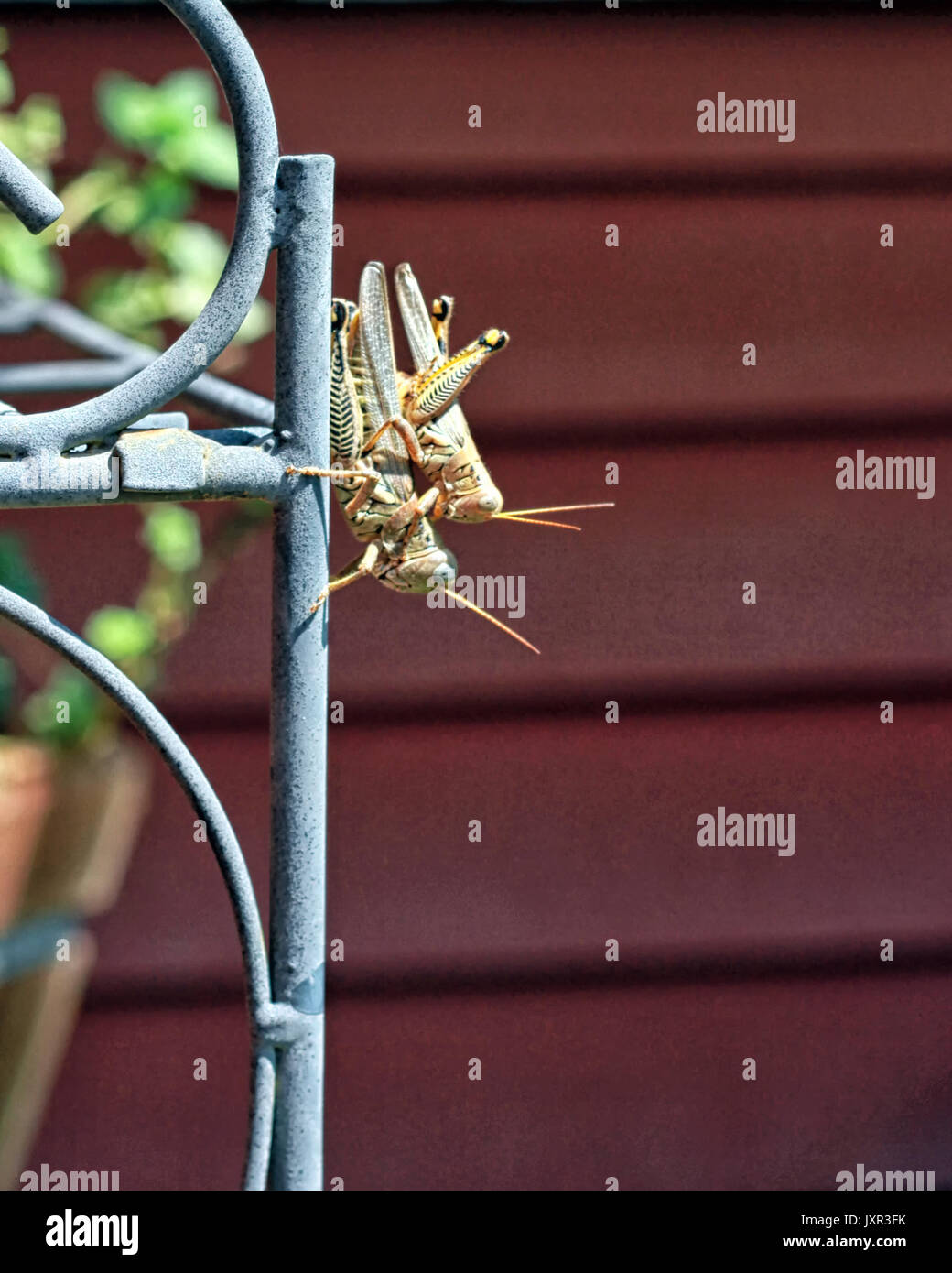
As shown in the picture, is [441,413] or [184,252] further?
[184,252]

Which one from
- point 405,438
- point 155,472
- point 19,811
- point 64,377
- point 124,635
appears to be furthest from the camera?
point 124,635

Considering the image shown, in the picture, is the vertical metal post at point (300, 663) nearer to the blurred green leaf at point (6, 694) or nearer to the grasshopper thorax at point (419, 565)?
the grasshopper thorax at point (419, 565)

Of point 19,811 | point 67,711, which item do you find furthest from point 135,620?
point 19,811

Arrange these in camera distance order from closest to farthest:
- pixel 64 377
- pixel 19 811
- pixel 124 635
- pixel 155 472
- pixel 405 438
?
pixel 155 472 → pixel 405 438 → pixel 64 377 → pixel 19 811 → pixel 124 635

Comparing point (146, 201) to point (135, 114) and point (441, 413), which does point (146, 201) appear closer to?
point (135, 114)

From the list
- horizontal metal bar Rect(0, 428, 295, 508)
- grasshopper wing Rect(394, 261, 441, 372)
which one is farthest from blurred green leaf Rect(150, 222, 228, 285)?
horizontal metal bar Rect(0, 428, 295, 508)

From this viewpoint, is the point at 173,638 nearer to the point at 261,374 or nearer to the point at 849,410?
the point at 261,374

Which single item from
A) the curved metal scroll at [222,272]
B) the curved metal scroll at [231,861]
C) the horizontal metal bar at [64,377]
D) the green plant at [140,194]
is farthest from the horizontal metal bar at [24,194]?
the green plant at [140,194]
